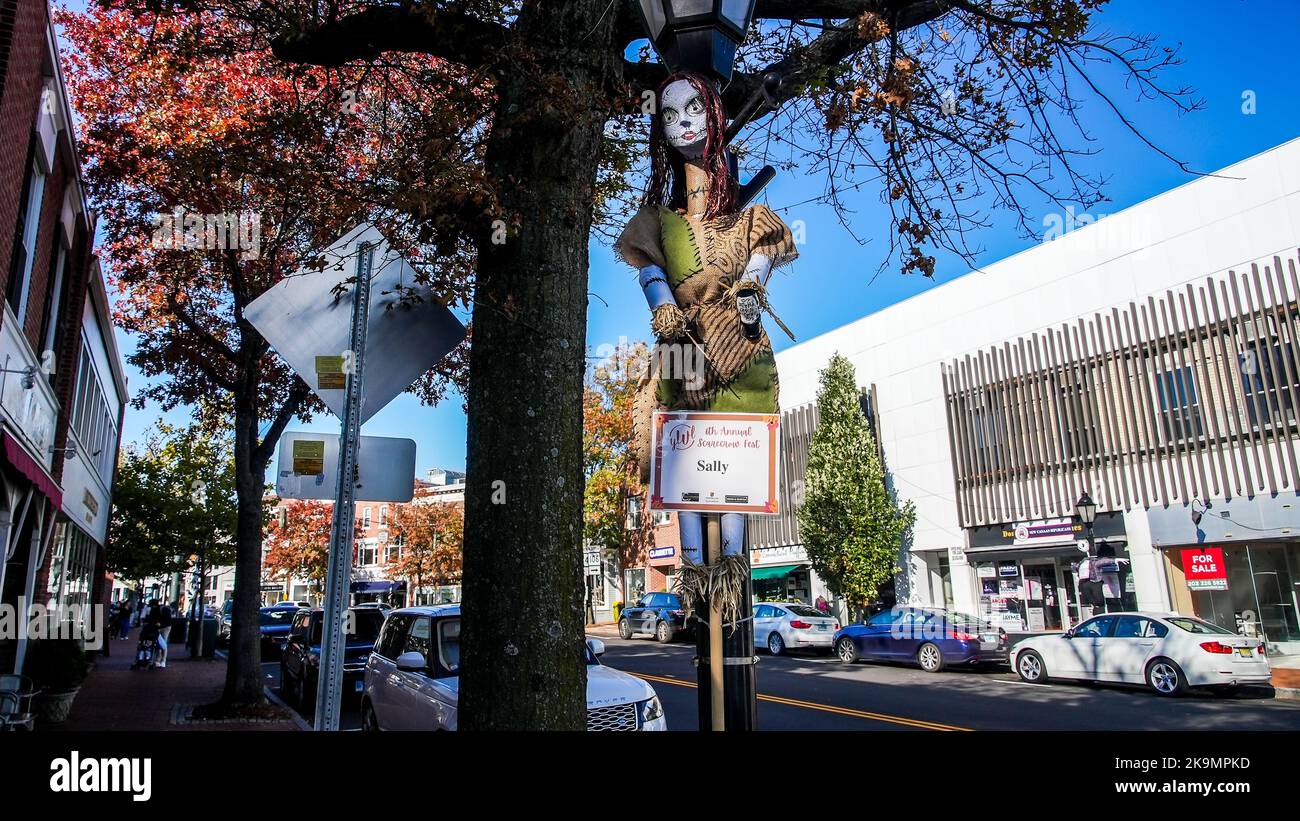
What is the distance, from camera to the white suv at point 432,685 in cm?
644

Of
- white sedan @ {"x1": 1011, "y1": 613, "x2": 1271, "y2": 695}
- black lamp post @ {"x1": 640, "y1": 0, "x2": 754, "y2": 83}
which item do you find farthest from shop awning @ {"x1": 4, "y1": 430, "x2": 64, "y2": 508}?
white sedan @ {"x1": 1011, "y1": 613, "x2": 1271, "y2": 695}

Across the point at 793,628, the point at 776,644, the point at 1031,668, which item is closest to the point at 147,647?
the point at 776,644

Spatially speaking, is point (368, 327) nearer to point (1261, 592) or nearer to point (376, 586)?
point (1261, 592)

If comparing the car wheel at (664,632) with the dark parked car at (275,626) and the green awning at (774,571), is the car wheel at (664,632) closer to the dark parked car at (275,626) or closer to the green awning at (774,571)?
the green awning at (774,571)

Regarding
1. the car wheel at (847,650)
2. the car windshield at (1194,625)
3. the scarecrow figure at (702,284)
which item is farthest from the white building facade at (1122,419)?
the scarecrow figure at (702,284)

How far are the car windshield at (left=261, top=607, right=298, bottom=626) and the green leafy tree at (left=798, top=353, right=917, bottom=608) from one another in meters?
19.8

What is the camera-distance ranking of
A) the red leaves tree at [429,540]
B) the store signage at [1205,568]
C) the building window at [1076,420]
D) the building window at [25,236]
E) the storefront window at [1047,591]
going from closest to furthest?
the building window at [25,236]
the store signage at [1205,568]
the storefront window at [1047,591]
the building window at [1076,420]
the red leaves tree at [429,540]

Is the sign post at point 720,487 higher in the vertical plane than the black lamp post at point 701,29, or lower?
lower

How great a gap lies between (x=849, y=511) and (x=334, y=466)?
23202 mm

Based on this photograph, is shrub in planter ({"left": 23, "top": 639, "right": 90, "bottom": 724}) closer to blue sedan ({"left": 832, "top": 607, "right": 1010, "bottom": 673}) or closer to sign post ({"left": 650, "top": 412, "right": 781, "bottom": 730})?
sign post ({"left": 650, "top": 412, "right": 781, "bottom": 730})

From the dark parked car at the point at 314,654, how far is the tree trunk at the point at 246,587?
38.7 inches

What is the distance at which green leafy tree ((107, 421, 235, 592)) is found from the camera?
27.0m
